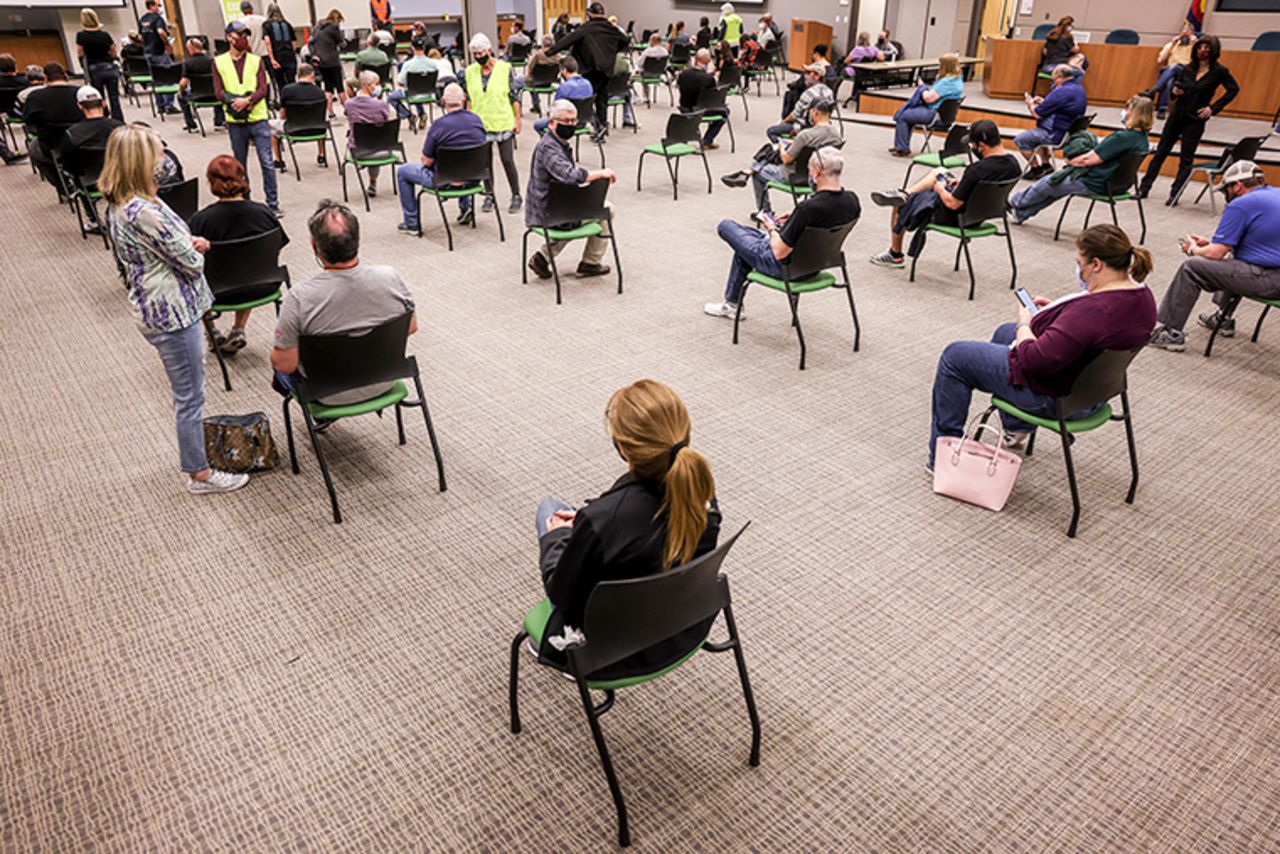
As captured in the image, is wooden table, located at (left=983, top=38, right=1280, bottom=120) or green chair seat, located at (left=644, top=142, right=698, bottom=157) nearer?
green chair seat, located at (left=644, top=142, right=698, bottom=157)

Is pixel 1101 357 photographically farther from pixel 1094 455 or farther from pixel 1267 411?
pixel 1267 411

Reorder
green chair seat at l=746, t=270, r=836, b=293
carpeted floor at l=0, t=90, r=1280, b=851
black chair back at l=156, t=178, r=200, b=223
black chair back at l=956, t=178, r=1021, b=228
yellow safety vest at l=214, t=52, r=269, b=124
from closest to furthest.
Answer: carpeted floor at l=0, t=90, r=1280, b=851 → green chair seat at l=746, t=270, r=836, b=293 → black chair back at l=156, t=178, r=200, b=223 → black chair back at l=956, t=178, r=1021, b=228 → yellow safety vest at l=214, t=52, r=269, b=124

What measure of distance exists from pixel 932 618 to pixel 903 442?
1.30 m

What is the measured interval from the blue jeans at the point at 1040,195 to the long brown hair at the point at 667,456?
628cm

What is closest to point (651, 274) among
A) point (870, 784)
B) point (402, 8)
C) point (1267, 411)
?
point (1267, 411)

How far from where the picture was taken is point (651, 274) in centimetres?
620

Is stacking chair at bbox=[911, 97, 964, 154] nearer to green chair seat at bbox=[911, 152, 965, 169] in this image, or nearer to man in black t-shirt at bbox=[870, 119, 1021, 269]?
green chair seat at bbox=[911, 152, 965, 169]

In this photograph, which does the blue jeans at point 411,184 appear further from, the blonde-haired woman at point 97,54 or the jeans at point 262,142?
the blonde-haired woman at point 97,54

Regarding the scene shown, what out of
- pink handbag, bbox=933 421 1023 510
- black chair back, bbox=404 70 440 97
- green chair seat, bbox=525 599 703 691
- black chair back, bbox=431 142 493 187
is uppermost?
black chair back, bbox=404 70 440 97

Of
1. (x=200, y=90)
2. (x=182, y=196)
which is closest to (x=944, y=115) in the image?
(x=182, y=196)

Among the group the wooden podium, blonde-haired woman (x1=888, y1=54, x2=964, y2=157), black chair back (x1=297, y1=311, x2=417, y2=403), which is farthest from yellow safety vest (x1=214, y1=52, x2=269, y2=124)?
the wooden podium

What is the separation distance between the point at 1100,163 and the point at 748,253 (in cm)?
363

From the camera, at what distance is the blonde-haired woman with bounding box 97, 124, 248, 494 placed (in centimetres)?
312

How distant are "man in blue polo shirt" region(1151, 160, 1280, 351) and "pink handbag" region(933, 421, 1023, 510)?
184cm
